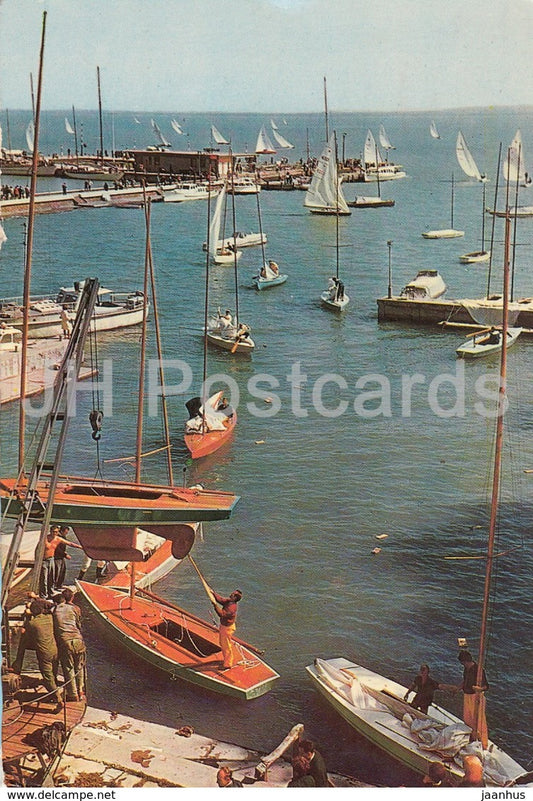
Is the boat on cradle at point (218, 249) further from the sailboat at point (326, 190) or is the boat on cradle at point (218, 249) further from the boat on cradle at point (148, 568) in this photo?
the boat on cradle at point (148, 568)

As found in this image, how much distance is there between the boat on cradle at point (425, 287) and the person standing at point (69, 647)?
7455 mm

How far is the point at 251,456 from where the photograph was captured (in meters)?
10.1

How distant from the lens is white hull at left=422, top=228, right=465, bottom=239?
1516 centimetres

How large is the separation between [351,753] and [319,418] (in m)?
3.84

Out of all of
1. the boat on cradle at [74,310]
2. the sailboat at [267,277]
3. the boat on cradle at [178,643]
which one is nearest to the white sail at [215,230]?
the sailboat at [267,277]

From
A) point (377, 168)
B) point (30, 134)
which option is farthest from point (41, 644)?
point (377, 168)

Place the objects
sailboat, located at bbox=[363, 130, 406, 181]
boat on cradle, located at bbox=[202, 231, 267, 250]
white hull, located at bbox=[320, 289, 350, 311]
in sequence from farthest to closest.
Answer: sailboat, located at bbox=[363, 130, 406, 181], boat on cradle, located at bbox=[202, 231, 267, 250], white hull, located at bbox=[320, 289, 350, 311]

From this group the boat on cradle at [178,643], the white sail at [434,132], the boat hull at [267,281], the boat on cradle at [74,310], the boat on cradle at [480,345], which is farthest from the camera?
the white sail at [434,132]

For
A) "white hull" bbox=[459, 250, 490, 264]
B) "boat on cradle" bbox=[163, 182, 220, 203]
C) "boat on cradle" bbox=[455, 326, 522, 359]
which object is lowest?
"boat on cradle" bbox=[455, 326, 522, 359]

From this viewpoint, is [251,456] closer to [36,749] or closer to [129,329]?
[129,329]

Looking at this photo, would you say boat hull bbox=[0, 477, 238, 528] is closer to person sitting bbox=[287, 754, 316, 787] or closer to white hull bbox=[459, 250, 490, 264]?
person sitting bbox=[287, 754, 316, 787]

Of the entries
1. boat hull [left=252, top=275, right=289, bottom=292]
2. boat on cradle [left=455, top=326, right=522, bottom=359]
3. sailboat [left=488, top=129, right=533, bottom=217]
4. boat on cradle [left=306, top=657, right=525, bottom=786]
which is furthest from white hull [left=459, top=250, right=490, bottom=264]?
boat on cradle [left=306, top=657, right=525, bottom=786]

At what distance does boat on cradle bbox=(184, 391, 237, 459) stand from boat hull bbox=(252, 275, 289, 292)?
6.58 feet

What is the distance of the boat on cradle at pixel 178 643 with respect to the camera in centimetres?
745
